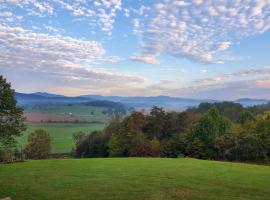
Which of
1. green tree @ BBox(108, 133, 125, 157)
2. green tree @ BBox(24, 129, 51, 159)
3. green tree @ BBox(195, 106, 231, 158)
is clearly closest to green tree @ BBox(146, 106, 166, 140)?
green tree @ BBox(108, 133, 125, 157)

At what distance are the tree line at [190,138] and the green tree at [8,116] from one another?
3234cm

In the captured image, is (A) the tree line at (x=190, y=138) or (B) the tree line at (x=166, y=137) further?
(A) the tree line at (x=190, y=138)

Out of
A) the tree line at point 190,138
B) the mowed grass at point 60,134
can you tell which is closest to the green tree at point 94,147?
the tree line at point 190,138

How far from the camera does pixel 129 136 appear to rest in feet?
235

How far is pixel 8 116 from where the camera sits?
1442 inches

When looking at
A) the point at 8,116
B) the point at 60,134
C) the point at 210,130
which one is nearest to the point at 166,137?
the point at 210,130

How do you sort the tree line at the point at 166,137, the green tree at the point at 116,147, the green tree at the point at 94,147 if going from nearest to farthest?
the tree line at the point at 166,137 < the green tree at the point at 116,147 < the green tree at the point at 94,147

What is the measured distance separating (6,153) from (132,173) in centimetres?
3834

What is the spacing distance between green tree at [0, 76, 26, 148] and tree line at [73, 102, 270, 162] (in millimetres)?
32342

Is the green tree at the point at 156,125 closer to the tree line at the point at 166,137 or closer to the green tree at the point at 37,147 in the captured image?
the tree line at the point at 166,137

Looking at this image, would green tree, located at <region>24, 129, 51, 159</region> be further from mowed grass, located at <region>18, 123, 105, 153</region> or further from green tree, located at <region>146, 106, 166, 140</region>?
green tree, located at <region>146, 106, 166, 140</region>

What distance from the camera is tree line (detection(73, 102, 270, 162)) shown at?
58344mm


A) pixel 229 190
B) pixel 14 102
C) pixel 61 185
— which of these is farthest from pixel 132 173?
pixel 14 102

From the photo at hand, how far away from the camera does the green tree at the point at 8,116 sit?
35.8 metres
